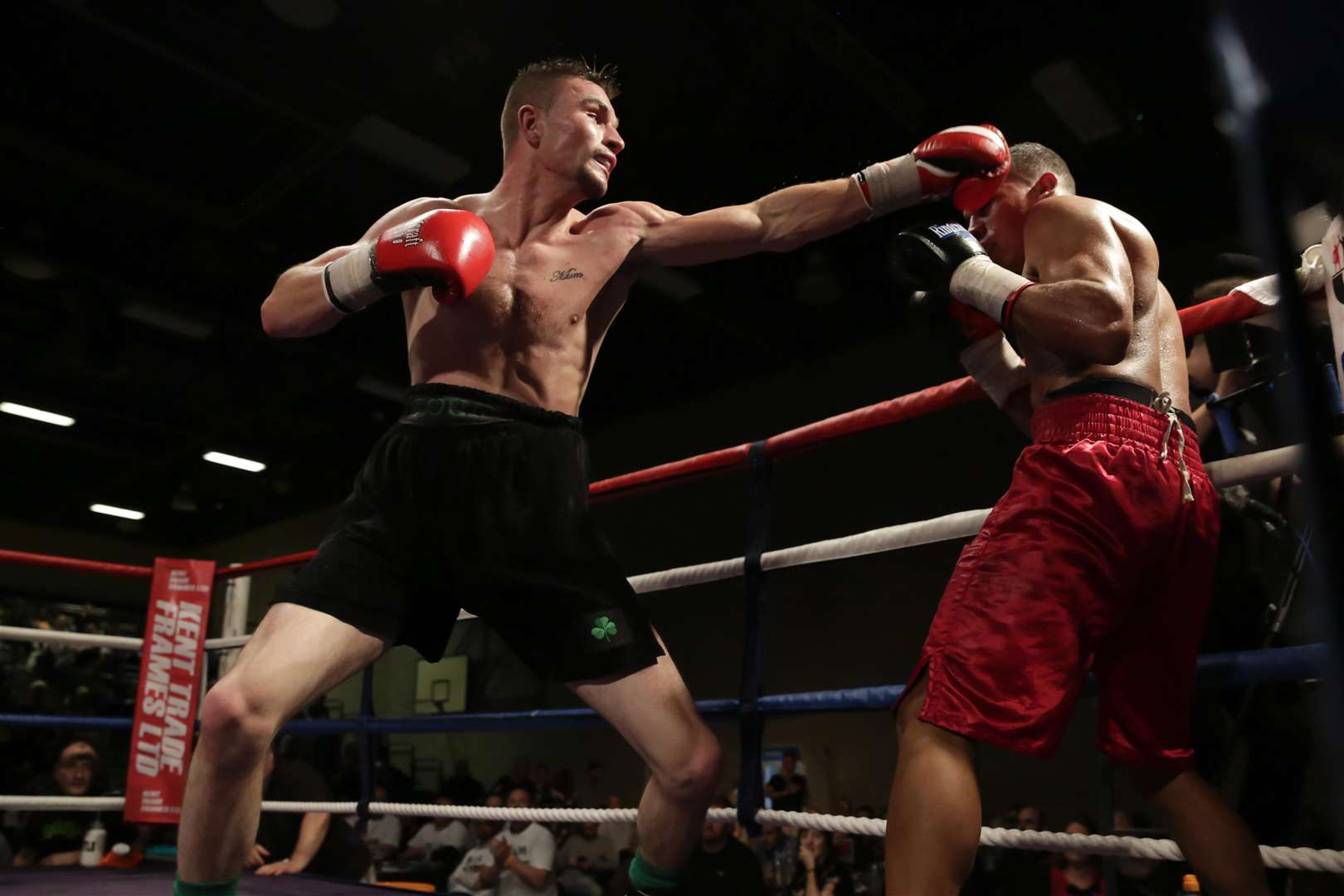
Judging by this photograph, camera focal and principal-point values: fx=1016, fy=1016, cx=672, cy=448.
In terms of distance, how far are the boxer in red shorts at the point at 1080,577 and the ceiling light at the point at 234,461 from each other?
1038 cm

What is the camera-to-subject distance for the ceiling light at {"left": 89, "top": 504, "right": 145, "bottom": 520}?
1241 cm

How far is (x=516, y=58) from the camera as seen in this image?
4664 mm

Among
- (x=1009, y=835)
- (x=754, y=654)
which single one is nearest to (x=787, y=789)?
(x=754, y=654)

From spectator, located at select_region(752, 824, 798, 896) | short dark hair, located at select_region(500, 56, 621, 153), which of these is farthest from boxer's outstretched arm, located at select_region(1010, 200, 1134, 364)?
spectator, located at select_region(752, 824, 798, 896)

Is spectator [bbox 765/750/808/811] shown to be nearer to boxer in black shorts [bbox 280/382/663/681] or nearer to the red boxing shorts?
boxer in black shorts [bbox 280/382/663/681]

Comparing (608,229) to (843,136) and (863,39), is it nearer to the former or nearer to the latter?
(863,39)

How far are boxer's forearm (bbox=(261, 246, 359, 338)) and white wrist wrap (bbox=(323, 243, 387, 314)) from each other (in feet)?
0.06

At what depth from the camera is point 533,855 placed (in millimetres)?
4602

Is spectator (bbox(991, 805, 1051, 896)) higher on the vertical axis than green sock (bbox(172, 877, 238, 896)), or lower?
lower

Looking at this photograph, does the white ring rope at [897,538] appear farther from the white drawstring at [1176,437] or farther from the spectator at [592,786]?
the spectator at [592,786]

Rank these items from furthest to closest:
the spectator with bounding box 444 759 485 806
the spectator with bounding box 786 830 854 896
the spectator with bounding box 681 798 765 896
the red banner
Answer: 1. the spectator with bounding box 444 759 485 806
2. the spectator with bounding box 786 830 854 896
3. the spectator with bounding box 681 798 765 896
4. the red banner

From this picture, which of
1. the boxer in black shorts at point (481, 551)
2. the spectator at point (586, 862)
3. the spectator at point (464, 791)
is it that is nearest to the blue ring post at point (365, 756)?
the boxer in black shorts at point (481, 551)

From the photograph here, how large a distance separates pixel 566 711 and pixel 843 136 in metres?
3.85

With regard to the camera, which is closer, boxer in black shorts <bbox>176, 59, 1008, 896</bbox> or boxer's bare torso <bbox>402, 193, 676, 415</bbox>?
boxer in black shorts <bbox>176, 59, 1008, 896</bbox>
